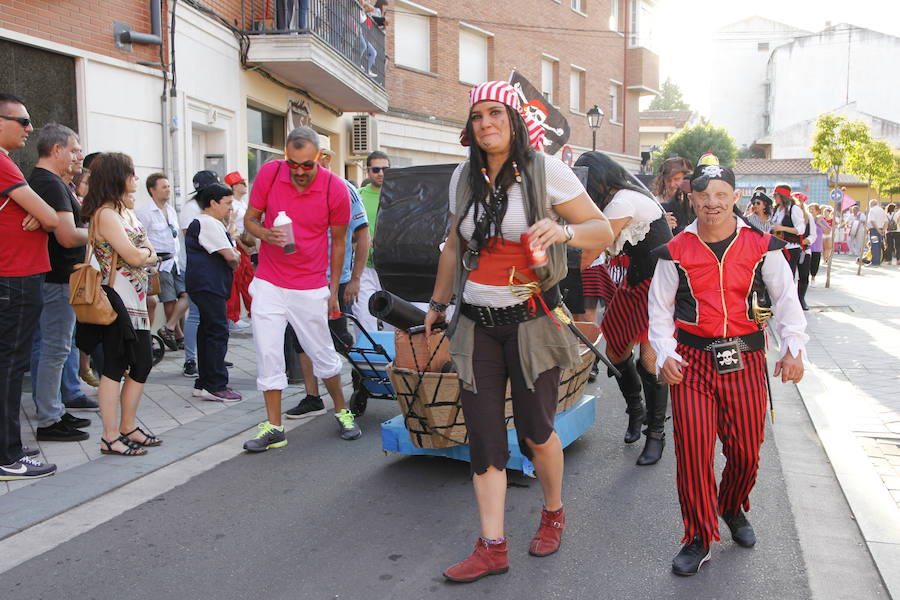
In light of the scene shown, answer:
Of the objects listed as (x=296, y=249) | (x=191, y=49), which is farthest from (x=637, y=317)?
(x=191, y=49)

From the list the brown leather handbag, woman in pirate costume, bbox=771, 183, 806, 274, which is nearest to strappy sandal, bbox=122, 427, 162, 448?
the brown leather handbag

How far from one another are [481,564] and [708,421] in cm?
115

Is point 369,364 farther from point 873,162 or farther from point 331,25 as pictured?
point 873,162

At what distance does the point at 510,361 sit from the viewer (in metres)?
3.43

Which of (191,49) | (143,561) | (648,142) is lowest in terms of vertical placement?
(143,561)

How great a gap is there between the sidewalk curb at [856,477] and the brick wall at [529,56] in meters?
14.5

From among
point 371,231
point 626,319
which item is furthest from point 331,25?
point 626,319

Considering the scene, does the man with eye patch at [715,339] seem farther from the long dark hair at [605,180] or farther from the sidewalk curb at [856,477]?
the long dark hair at [605,180]

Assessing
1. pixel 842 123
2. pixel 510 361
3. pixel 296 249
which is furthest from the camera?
pixel 842 123

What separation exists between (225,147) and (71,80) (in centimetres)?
340

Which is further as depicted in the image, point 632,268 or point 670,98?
point 670,98

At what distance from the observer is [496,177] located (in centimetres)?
341

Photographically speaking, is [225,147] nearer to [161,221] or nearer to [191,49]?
[191,49]

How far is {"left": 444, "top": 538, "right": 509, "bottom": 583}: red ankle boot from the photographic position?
343 cm
